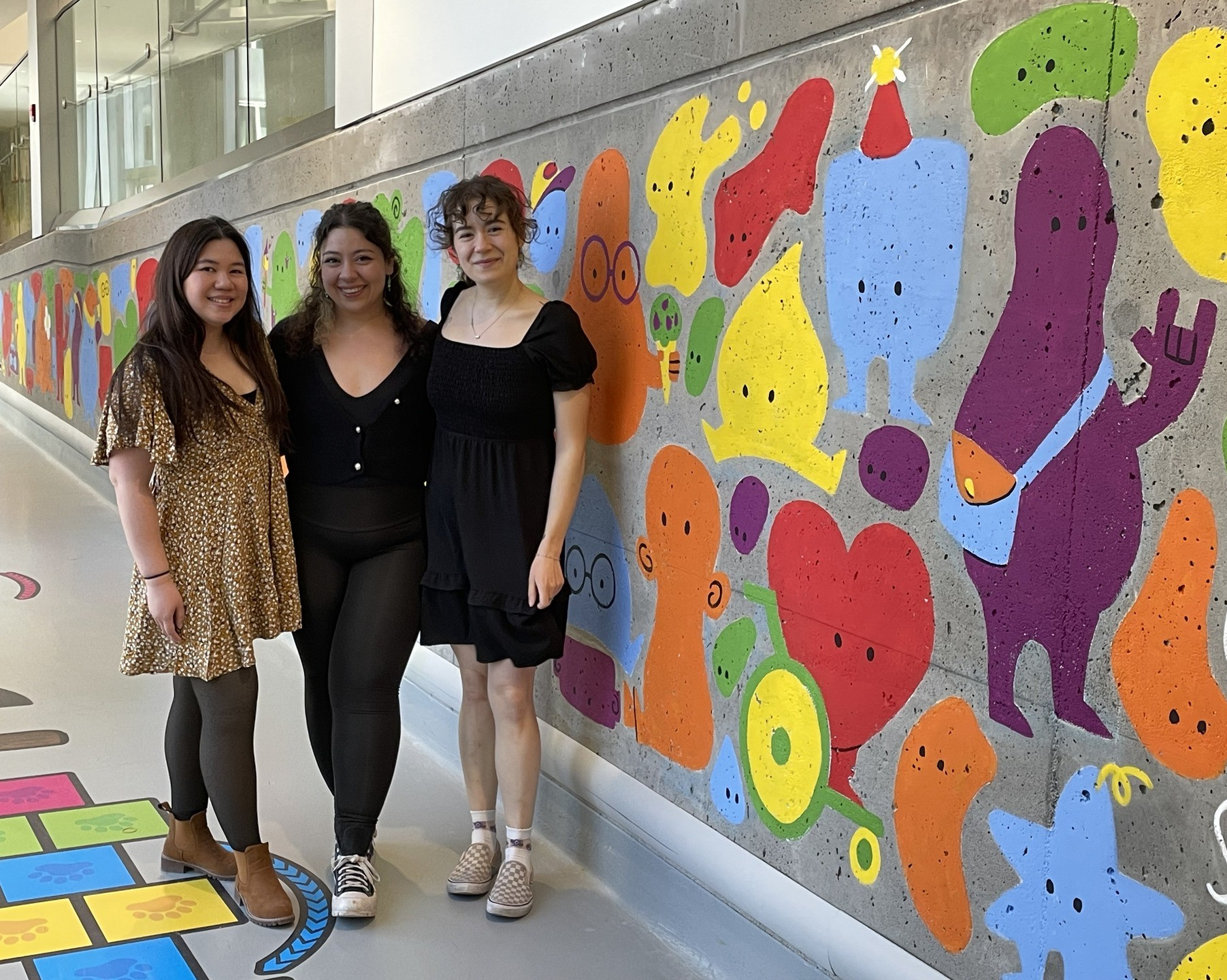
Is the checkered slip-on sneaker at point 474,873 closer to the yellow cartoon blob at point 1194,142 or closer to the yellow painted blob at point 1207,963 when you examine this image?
the yellow painted blob at point 1207,963

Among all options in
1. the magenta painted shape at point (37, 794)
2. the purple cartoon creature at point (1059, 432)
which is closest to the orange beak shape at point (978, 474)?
the purple cartoon creature at point (1059, 432)

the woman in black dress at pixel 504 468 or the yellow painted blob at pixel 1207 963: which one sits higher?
the woman in black dress at pixel 504 468

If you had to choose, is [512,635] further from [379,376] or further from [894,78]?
[894,78]

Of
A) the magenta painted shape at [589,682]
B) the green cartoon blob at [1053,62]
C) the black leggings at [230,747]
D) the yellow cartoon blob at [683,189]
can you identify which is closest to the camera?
the green cartoon blob at [1053,62]

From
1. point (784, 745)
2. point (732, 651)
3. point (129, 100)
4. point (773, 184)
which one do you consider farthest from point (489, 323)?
point (129, 100)

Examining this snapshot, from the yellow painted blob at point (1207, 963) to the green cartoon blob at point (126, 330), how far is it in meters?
7.31

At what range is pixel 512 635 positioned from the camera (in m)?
2.69

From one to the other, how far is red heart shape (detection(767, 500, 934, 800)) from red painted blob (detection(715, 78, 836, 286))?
52 centimetres

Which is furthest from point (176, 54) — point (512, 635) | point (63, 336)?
point (512, 635)

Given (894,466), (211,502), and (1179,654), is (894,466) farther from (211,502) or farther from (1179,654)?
(211,502)

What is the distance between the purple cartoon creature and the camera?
1634mm

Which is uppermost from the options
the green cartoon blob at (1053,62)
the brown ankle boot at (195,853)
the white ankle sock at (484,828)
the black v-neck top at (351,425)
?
the green cartoon blob at (1053,62)

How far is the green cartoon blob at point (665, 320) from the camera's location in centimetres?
263

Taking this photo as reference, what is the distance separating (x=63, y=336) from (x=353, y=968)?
338 inches
